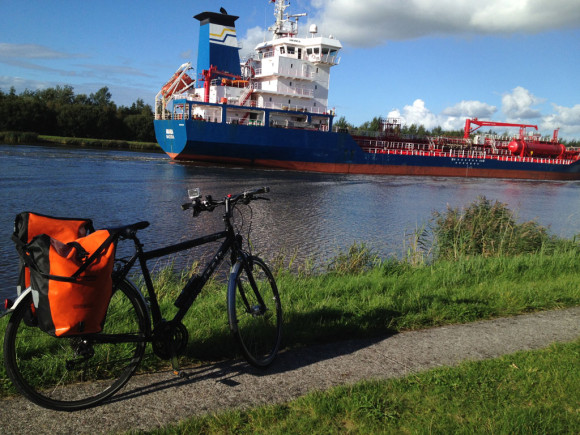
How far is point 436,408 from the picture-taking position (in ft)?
8.55

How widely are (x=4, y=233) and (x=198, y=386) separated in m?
9.00

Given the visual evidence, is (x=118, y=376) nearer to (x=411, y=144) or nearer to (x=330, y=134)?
(x=330, y=134)

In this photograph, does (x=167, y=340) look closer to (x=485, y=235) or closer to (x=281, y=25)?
(x=485, y=235)

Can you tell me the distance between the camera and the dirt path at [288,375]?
2.42 meters

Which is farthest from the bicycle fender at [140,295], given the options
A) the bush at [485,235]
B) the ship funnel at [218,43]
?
the ship funnel at [218,43]

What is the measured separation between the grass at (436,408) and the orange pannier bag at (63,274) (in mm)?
666

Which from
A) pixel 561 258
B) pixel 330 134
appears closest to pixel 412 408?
pixel 561 258

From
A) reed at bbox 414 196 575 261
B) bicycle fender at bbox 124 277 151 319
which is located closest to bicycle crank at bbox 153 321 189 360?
bicycle fender at bbox 124 277 151 319

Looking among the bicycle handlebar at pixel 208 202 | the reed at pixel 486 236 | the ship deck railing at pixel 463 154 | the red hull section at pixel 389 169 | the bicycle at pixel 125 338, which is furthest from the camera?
the ship deck railing at pixel 463 154

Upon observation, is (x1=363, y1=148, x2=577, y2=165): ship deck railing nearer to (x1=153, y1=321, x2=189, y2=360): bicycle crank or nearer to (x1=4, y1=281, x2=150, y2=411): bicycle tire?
(x1=153, y1=321, x2=189, y2=360): bicycle crank

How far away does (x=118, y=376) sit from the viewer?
9.31 feet

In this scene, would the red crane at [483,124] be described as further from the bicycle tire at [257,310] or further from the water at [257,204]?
the bicycle tire at [257,310]

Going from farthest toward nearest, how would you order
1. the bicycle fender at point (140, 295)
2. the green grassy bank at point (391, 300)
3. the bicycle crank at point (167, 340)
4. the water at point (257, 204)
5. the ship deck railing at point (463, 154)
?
the ship deck railing at point (463, 154), the water at point (257, 204), the green grassy bank at point (391, 300), the bicycle crank at point (167, 340), the bicycle fender at point (140, 295)

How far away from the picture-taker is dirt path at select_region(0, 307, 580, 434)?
242cm
